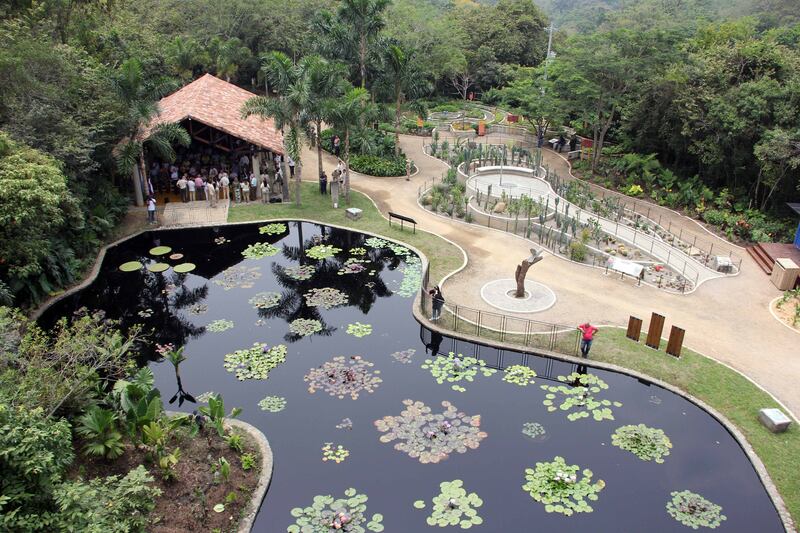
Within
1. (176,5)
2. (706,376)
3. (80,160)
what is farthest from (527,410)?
(176,5)

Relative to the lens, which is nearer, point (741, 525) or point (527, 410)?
point (741, 525)

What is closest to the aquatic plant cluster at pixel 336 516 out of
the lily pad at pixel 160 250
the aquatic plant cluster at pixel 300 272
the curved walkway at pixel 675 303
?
the curved walkway at pixel 675 303

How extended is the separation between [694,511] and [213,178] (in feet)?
87.2

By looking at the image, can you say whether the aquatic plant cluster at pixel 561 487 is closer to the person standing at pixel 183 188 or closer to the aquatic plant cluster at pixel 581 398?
the aquatic plant cluster at pixel 581 398

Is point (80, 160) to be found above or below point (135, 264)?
above

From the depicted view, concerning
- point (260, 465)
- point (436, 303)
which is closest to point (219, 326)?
point (260, 465)

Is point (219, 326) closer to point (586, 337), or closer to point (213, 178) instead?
point (586, 337)

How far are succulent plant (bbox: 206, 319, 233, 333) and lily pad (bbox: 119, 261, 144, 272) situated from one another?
6094 millimetres

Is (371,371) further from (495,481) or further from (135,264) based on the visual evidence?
(135,264)

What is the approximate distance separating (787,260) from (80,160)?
28.5m

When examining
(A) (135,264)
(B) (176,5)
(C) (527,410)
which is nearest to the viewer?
(C) (527,410)

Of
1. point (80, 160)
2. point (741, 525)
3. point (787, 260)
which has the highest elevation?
point (80, 160)

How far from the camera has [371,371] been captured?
18.6 metres

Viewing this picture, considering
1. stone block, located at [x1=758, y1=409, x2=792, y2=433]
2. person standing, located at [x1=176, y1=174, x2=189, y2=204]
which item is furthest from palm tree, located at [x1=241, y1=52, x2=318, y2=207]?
stone block, located at [x1=758, y1=409, x2=792, y2=433]
